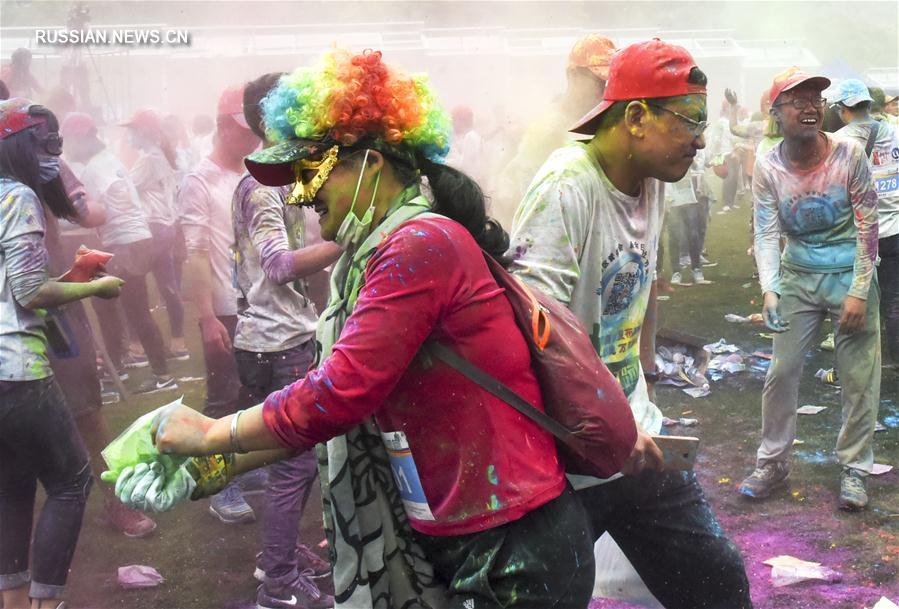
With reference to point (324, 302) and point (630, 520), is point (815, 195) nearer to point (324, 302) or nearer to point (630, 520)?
point (630, 520)

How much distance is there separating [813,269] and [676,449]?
2355mm

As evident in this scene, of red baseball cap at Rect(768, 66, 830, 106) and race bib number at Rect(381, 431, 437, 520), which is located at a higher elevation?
red baseball cap at Rect(768, 66, 830, 106)

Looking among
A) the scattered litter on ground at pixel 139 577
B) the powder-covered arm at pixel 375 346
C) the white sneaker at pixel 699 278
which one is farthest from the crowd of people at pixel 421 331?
the white sneaker at pixel 699 278

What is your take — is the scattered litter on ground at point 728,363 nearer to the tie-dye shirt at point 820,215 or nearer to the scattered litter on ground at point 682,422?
the scattered litter on ground at point 682,422

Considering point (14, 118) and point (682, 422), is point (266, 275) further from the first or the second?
point (682, 422)

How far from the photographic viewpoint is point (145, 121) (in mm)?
7402

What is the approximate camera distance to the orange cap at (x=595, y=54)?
4098mm

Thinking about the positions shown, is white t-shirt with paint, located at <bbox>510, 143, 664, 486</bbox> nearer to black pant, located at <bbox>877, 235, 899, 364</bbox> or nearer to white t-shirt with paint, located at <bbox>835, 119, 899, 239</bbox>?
white t-shirt with paint, located at <bbox>835, 119, 899, 239</bbox>

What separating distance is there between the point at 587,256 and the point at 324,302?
136 inches

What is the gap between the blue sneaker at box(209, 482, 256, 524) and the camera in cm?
437

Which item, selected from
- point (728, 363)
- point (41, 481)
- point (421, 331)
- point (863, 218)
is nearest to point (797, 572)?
point (863, 218)

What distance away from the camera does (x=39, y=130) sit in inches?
133

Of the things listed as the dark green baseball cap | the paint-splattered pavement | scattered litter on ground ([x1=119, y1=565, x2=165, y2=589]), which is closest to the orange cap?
the paint-splattered pavement

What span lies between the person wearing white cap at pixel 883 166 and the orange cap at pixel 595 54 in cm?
221
